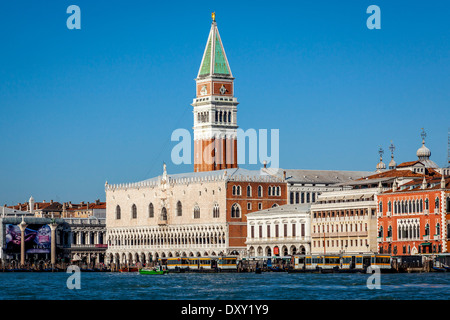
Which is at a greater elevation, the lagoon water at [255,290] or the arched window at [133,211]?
the arched window at [133,211]

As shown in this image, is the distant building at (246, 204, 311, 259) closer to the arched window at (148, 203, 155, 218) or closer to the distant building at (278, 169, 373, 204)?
the distant building at (278, 169, 373, 204)

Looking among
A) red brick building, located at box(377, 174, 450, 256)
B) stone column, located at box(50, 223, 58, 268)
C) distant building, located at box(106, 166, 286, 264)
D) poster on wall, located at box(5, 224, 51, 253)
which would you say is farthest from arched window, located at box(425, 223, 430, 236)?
poster on wall, located at box(5, 224, 51, 253)

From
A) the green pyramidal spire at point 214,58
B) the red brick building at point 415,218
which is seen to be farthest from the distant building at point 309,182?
the red brick building at point 415,218

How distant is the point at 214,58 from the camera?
13450 cm

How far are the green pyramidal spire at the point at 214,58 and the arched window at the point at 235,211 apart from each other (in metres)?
22.7

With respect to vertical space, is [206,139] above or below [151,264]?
above

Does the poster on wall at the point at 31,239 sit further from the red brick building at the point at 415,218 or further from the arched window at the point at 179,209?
the red brick building at the point at 415,218

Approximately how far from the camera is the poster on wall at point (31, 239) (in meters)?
131

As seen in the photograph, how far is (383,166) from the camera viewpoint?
135 metres

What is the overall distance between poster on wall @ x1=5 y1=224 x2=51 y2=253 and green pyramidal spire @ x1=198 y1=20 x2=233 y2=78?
85.0 feet

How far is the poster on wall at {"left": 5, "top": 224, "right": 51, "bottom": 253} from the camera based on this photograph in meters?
131
